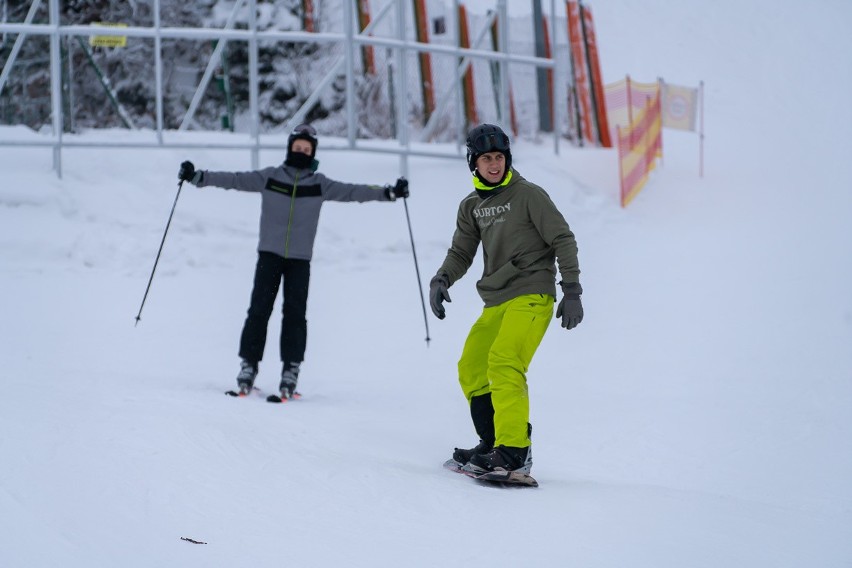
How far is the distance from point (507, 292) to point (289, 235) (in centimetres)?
221

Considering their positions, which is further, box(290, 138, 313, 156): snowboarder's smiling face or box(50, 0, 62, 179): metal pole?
box(50, 0, 62, 179): metal pole

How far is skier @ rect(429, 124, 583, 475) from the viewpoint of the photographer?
16.3 ft

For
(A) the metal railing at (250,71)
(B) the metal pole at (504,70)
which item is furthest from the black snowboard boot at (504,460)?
(B) the metal pole at (504,70)

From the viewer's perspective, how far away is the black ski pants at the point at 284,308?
6.95 m

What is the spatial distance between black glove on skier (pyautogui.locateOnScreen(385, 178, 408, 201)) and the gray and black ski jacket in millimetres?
30

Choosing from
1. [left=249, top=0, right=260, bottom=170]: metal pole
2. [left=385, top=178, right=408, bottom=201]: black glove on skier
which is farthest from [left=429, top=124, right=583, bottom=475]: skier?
[left=249, top=0, right=260, bottom=170]: metal pole

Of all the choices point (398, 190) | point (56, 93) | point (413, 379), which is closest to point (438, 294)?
point (398, 190)

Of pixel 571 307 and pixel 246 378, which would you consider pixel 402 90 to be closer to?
pixel 246 378

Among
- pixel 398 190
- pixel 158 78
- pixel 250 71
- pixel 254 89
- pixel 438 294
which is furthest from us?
pixel 254 89

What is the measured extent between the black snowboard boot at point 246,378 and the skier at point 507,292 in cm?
191

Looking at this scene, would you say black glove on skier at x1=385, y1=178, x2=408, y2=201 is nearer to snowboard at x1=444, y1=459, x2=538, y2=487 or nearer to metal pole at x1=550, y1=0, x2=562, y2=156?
snowboard at x1=444, y1=459, x2=538, y2=487

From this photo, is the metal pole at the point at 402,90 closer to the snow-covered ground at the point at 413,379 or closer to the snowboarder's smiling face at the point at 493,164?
the snow-covered ground at the point at 413,379

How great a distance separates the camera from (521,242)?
16.7ft

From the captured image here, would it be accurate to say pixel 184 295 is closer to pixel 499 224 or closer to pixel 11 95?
pixel 11 95
